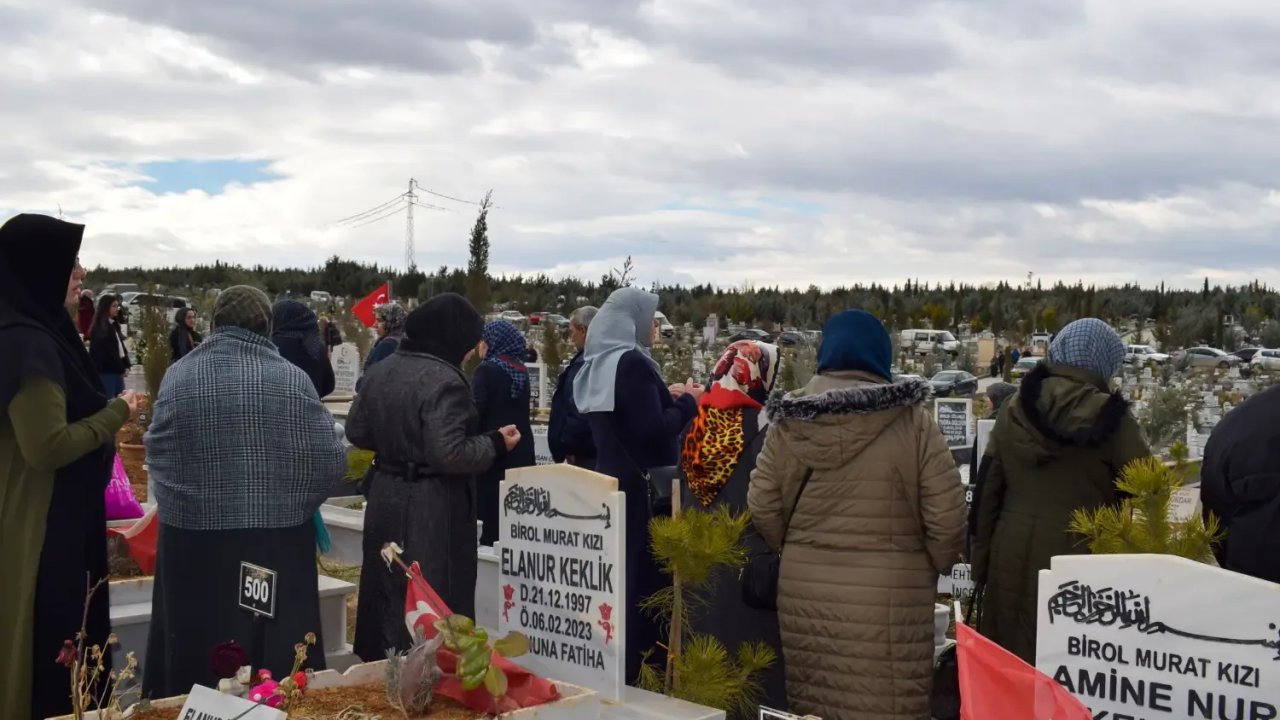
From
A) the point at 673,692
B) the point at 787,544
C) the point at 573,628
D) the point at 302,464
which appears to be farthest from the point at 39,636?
the point at 787,544

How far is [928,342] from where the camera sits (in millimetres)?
34062

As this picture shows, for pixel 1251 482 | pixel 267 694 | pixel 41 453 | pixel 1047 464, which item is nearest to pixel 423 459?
pixel 41 453

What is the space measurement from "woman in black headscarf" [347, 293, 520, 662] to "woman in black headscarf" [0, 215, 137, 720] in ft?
3.25

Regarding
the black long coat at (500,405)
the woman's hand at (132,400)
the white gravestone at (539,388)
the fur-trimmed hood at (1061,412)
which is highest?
the fur-trimmed hood at (1061,412)

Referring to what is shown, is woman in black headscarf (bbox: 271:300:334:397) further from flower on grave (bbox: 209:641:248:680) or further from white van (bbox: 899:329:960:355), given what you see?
white van (bbox: 899:329:960:355)

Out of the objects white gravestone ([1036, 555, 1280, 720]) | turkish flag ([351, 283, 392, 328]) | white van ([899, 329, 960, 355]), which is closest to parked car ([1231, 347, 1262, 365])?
white van ([899, 329, 960, 355])

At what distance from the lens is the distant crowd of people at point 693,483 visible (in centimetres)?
379

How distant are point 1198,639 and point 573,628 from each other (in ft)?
6.56

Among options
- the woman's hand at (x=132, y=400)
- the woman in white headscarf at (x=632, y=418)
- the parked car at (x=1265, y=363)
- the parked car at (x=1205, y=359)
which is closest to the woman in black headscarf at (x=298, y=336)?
the woman in white headscarf at (x=632, y=418)

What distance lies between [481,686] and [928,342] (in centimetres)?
3160

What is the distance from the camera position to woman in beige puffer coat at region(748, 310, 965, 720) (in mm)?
3777

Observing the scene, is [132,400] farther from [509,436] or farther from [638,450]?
[638,450]

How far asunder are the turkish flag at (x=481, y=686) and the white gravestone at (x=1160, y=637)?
1.43 metres

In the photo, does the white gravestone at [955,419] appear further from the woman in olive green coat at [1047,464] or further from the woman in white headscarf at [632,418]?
the woman in olive green coat at [1047,464]
